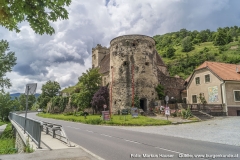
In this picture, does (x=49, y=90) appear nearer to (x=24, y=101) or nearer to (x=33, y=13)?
(x=24, y=101)

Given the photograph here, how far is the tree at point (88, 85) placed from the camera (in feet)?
124

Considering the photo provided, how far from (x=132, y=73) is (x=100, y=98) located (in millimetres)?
7747

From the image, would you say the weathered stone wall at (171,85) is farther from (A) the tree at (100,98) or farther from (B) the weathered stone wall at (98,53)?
(B) the weathered stone wall at (98,53)

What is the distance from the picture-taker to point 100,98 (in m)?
35.6

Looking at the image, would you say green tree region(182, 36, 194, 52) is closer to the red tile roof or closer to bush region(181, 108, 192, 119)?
the red tile roof

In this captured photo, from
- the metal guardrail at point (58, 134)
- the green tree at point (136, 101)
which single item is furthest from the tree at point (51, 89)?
the metal guardrail at point (58, 134)

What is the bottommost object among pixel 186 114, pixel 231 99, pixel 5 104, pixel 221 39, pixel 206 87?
pixel 186 114

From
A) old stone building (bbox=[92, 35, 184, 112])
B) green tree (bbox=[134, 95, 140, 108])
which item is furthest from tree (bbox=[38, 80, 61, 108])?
green tree (bbox=[134, 95, 140, 108])

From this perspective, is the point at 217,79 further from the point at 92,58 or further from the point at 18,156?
the point at 92,58

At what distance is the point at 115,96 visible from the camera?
1348 inches

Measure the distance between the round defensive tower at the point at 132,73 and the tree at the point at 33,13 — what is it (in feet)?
92.6

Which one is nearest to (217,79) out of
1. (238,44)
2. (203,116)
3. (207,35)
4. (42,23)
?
(203,116)

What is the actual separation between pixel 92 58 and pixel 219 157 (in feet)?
187

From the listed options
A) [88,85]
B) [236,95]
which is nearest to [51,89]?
[88,85]
